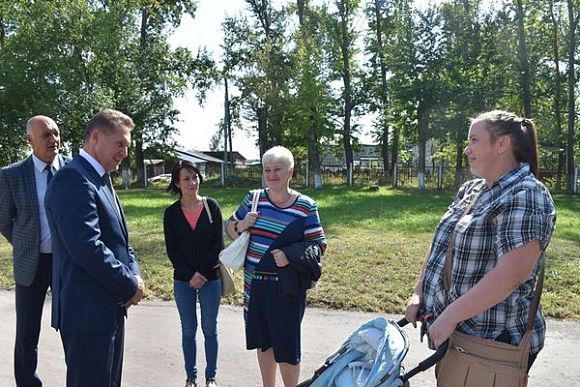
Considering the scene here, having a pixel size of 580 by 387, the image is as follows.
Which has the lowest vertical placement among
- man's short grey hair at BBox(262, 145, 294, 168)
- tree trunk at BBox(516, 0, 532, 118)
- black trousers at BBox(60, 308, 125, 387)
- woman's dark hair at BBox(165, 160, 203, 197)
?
black trousers at BBox(60, 308, 125, 387)

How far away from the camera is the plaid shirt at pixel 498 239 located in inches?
85.0

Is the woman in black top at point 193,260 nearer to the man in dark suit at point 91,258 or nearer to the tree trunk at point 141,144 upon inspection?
the man in dark suit at point 91,258

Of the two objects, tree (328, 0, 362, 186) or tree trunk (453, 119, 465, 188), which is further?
tree (328, 0, 362, 186)

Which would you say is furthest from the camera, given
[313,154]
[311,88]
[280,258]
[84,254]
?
[313,154]

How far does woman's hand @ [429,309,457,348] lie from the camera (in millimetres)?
2240

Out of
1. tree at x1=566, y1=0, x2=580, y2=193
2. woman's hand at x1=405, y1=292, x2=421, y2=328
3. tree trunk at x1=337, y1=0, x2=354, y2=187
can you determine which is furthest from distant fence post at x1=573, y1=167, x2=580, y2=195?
woman's hand at x1=405, y1=292, x2=421, y2=328

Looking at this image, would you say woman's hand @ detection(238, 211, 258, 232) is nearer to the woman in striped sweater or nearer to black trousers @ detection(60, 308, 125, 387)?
the woman in striped sweater

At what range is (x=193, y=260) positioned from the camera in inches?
161

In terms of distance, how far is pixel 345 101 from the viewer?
32562 mm

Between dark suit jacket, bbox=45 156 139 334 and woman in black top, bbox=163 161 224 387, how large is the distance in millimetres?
1253

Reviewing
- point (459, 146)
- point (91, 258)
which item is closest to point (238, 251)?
point (91, 258)

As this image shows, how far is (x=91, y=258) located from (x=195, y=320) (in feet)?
5.53

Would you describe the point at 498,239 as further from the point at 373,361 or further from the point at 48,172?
the point at 48,172

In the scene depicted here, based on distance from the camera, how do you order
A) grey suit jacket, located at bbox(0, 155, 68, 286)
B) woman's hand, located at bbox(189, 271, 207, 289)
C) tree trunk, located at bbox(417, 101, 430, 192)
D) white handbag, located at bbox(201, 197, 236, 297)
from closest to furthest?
grey suit jacket, located at bbox(0, 155, 68, 286)
woman's hand, located at bbox(189, 271, 207, 289)
white handbag, located at bbox(201, 197, 236, 297)
tree trunk, located at bbox(417, 101, 430, 192)
